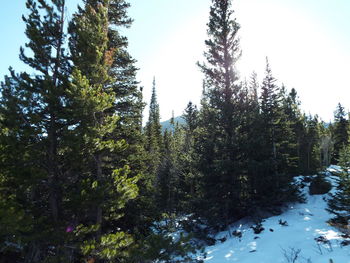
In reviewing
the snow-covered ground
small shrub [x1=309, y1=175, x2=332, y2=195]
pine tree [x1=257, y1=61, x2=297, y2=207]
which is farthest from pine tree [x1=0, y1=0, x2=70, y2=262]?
small shrub [x1=309, y1=175, x2=332, y2=195]

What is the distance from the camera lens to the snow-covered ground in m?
10.1

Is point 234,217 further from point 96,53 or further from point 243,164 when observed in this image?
point 96,53

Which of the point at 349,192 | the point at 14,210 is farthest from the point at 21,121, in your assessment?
the point at 349,192

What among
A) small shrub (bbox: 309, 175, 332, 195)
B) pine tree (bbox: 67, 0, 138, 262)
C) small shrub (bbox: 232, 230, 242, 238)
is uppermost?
pine tree (bbox: 67, 0, 138, 262)

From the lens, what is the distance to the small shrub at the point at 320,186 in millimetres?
A: 20031

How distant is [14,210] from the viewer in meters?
7.42

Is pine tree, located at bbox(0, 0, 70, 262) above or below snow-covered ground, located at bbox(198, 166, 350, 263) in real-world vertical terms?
above

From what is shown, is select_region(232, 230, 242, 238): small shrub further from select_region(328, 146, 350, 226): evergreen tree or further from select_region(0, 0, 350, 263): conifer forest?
select_region(328, 146, 350, 226): evergreen tree

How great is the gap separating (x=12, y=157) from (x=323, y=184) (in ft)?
72.3

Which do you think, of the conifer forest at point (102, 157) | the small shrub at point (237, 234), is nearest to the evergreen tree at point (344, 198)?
the conifer forest at point (102, 157)

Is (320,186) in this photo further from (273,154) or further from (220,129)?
(220,129)

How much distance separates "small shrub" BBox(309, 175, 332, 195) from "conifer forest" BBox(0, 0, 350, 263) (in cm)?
191

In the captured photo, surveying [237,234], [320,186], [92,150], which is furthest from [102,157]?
[320,186]

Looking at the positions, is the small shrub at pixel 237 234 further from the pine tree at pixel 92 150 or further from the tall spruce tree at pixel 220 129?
the pine tree at pixel 92 150
